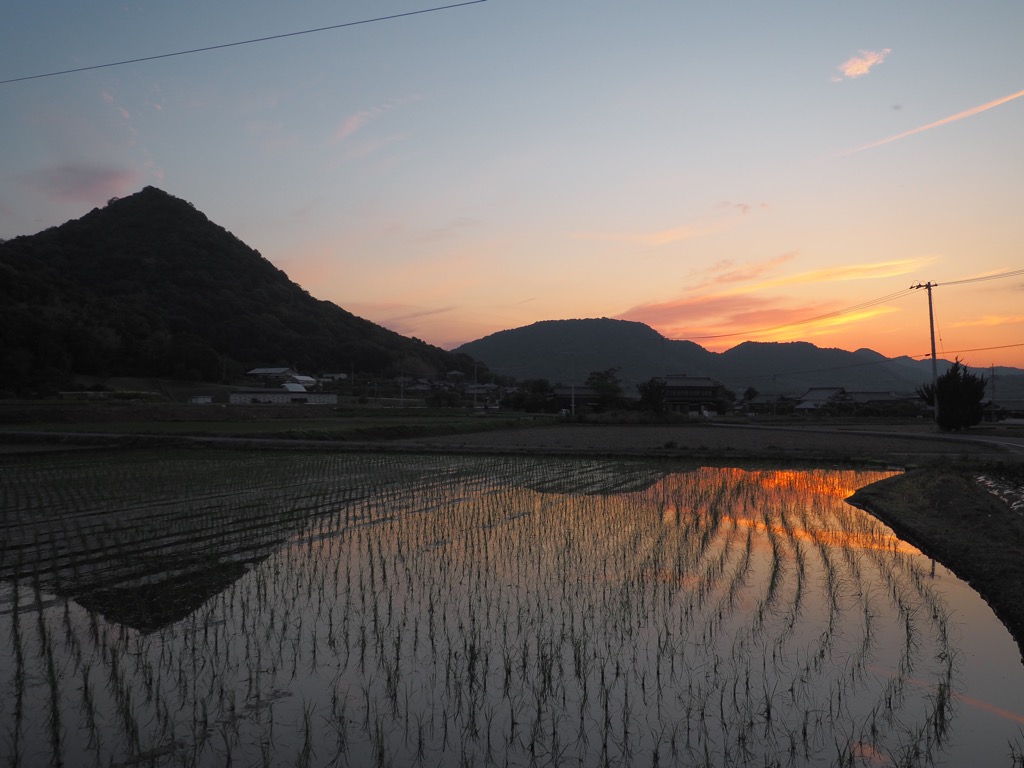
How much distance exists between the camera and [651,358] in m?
135

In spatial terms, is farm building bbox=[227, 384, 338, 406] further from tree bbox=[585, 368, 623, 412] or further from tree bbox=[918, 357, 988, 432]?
tree bbox=[918, 357, 988, 432]

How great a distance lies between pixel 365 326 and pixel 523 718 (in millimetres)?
90013

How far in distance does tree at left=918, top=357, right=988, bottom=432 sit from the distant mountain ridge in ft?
300

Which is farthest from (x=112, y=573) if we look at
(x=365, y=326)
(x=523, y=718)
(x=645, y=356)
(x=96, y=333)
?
(x=645, y=356)

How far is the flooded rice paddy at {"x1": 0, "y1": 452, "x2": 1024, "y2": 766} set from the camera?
3381 mm

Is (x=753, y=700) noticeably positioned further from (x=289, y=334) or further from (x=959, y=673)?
(x=289, y=334)

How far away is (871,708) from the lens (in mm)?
3768

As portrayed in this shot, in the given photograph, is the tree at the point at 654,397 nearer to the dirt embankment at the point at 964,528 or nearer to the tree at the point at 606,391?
the tree at the point at 606,391

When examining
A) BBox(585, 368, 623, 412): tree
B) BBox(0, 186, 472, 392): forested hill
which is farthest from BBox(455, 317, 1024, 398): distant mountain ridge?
BBox(585, 368, 623, 412): tree

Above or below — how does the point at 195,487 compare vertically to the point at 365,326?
below

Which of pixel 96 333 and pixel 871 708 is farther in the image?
pixel 96 333

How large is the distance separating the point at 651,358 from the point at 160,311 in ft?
317

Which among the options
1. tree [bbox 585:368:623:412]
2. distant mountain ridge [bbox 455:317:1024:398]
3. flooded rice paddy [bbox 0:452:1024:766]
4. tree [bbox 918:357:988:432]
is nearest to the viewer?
flooded rice paddy [bbox 0:452:1024:766]

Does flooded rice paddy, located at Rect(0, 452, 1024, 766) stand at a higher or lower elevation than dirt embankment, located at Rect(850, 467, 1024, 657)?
higher
